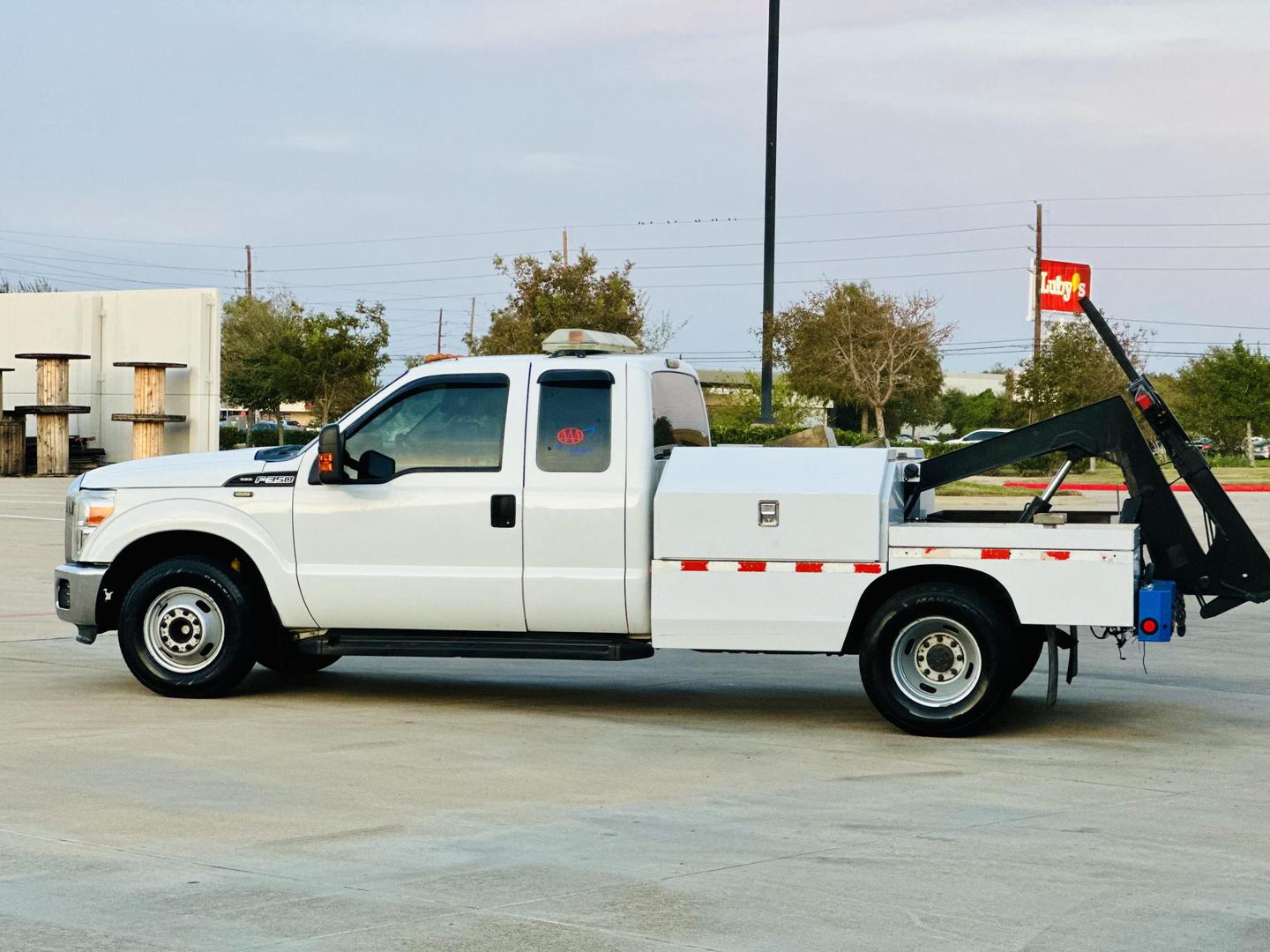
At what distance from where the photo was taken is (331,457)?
9.97 meters

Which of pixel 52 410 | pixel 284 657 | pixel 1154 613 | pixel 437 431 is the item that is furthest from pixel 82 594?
pixel 52 410

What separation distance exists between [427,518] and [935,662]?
3068 mm

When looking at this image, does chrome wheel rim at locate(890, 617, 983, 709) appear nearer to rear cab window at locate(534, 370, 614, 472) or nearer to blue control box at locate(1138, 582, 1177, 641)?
blue control box at locate(1138, 582, 1177, 641)

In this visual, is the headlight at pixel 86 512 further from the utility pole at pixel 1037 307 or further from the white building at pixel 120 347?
the utility pole at pixel 1037 307

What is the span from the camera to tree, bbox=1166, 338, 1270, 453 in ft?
228

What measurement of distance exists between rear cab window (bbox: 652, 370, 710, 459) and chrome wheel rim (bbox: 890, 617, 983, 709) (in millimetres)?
1855

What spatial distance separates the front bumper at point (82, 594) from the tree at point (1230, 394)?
6459 centimetres

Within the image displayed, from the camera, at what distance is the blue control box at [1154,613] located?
364 inches

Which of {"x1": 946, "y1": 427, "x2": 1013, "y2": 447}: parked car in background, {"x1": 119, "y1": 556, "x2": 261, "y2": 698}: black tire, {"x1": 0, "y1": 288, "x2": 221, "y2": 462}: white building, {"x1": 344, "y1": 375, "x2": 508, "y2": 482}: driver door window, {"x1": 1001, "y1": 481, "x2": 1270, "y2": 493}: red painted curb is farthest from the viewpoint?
{"x1": 0, "y1": 288, "x2": 221, "y2": 462}: white building

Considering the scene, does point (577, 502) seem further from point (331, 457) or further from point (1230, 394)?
point (1230, 394)

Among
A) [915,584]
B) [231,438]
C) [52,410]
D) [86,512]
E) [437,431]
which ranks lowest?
[915,584]

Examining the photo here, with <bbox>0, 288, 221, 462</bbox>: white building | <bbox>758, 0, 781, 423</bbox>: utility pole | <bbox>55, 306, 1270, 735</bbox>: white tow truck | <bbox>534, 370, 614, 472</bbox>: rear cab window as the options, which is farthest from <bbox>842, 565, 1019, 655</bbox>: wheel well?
<bbox>0, 288, 221, 462</bbox>: white building

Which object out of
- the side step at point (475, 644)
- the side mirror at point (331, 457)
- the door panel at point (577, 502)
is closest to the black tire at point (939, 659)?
the side step at point (475, 644)

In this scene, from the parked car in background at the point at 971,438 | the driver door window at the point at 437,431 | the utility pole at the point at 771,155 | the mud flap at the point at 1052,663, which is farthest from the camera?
the utility pole at the point at 771,155
